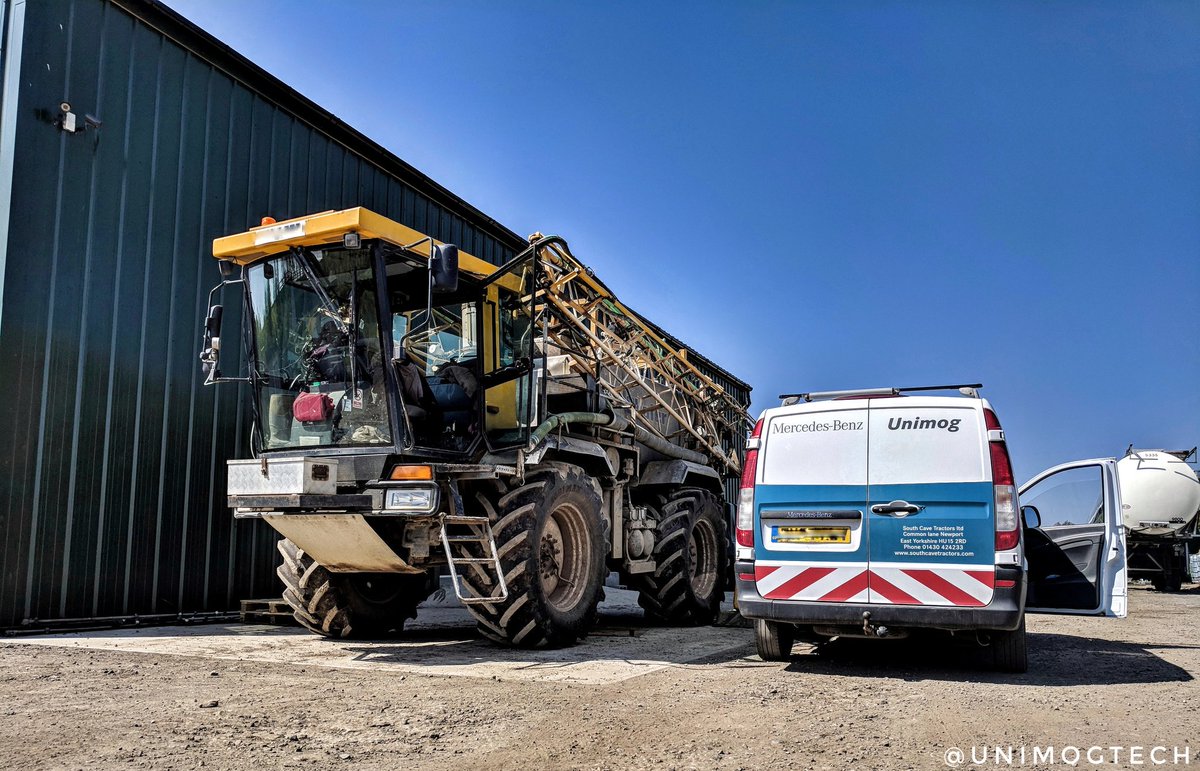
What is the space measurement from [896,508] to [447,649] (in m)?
3.89

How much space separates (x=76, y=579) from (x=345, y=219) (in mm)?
4944

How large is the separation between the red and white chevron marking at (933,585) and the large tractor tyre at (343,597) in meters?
4.04

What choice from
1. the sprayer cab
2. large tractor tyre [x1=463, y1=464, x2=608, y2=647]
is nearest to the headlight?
the sprayer cab

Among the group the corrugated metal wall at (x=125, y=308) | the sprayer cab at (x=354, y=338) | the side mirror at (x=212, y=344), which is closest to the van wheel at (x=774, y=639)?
the sprayer cab at (x=354, y=338)

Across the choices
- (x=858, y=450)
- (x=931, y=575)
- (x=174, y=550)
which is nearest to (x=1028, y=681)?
(x=931, y=575)

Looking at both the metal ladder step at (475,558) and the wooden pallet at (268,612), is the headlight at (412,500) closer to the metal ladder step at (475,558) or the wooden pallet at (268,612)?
the metal ladder step at (475,558)

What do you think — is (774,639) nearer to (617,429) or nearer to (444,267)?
(617,429)

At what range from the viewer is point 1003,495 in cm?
620

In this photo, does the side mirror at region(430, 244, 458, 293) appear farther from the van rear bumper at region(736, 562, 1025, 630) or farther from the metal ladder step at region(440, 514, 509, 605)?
the van rear bumper at region(736, 562, 1025, 630)

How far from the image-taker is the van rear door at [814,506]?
21.4 ft

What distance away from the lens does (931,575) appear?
626cm

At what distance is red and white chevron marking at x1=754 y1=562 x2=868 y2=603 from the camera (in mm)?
6453

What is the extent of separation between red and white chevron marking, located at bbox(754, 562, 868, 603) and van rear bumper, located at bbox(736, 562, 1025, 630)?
0.15 feet

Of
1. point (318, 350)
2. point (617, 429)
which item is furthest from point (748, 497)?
point (318, 350)
